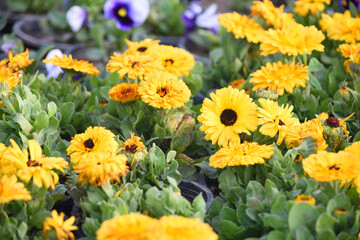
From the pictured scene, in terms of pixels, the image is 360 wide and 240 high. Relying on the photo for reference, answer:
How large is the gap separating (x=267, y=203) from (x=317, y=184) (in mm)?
129

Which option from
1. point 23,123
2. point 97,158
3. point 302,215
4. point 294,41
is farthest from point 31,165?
point 294,41

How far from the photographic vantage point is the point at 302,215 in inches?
38.3

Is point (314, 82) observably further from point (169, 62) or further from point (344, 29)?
point (169, 62)

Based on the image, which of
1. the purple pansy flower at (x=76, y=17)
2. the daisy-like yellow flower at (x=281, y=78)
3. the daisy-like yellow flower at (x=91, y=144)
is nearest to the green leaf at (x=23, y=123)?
the daisy-like yellow flower at (x=91, y=144)

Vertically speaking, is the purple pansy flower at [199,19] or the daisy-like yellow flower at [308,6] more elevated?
the daisy-like yellow flower at [308,6]

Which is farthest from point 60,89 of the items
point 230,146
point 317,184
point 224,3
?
point 224,3

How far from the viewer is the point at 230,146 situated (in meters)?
1.19

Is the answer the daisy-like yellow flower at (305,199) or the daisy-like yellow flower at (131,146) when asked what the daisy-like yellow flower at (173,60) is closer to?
the daisy-like yellow flower at (131,146)

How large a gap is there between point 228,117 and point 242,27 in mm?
654

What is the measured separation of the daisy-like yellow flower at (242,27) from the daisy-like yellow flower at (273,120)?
582 millimetres

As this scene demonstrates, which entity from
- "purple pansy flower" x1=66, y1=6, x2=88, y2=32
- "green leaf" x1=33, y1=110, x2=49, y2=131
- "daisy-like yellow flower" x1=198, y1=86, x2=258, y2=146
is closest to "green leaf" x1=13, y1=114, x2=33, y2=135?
"green leaf" x1=33, y1=110, x2=49, y2=131

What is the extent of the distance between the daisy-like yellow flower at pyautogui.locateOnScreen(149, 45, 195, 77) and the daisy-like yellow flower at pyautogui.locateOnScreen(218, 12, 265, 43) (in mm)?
250

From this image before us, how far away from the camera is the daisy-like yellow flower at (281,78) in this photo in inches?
54.6

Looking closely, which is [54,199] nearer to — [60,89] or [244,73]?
[60,89]
